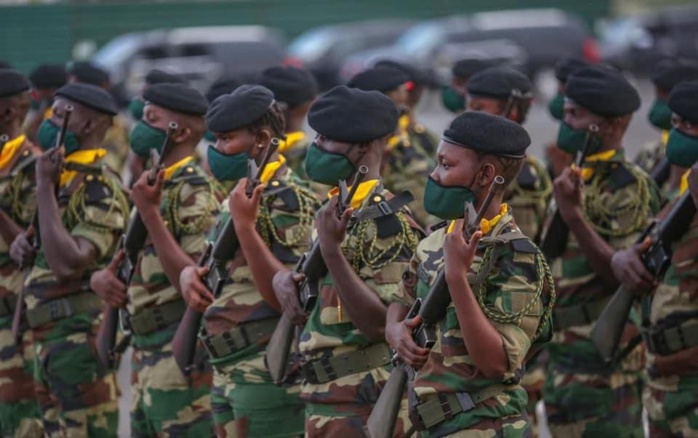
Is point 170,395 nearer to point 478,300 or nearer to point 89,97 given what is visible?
point 89,97

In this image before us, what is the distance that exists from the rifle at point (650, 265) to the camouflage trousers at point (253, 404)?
1.52m

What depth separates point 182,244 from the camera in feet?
24.1

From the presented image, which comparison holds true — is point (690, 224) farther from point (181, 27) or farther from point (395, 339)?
point (181, 27)

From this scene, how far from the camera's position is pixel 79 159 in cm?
789

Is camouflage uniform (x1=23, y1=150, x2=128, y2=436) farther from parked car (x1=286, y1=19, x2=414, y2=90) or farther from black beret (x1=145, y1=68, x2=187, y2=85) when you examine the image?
parked car (x1=286, y1=19, x2=414, y2=90)

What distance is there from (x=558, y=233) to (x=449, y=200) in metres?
2.34

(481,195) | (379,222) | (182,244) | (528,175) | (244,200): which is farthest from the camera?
(528,175)

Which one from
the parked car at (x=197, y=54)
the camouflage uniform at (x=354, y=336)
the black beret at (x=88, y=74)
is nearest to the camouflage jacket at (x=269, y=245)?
the camouflage uniform at (x=354, y=336)

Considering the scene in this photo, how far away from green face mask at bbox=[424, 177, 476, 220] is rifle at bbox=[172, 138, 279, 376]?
1.27 metres

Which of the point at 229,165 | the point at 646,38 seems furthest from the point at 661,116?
the point at 646,38

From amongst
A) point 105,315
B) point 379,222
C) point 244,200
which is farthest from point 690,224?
point 105,315

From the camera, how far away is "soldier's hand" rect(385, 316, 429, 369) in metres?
5.51

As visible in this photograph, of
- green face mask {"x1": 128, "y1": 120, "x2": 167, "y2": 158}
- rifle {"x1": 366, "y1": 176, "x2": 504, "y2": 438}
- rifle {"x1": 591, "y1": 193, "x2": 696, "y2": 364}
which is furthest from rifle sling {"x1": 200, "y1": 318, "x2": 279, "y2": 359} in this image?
rifle {"x1": 591, "y1": 193, "x2": 696, "y2": 364}

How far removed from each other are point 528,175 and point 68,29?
1094 inches
